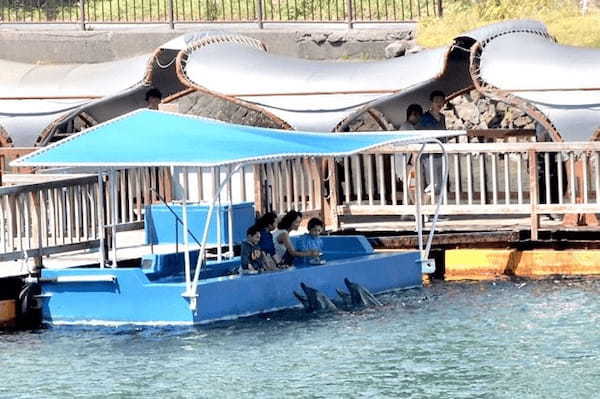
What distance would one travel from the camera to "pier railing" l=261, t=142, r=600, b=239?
84.1 feet

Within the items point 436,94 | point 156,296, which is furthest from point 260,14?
point 156,296

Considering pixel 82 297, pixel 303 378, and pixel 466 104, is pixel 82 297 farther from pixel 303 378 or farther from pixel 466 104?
pixel 466 104

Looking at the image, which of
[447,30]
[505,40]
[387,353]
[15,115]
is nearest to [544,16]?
[447,30]

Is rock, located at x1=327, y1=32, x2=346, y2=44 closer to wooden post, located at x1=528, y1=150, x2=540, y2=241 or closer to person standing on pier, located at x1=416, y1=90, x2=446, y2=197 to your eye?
person standing on pier, located at x1=416, y1=90, x2=446, y2=197

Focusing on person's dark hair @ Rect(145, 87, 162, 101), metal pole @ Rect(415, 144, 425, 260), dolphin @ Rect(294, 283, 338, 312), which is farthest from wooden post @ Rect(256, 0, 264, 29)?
dolphin @ Rect(294, 283, 338, 312)

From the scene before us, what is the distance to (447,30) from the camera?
126ft

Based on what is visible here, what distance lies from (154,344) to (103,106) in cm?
1057

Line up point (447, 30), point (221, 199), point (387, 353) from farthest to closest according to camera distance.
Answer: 1. point (447, 30)
2. point (221, 199)
3. point (387, 353)

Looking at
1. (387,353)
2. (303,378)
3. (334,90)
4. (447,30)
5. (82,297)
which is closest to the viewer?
(303,378)

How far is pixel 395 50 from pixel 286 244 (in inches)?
583

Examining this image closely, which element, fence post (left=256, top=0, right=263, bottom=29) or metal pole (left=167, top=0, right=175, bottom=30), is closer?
metal pole (left=167, top=0, right=175, bottom=30)

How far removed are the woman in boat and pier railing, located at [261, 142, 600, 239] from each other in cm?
243

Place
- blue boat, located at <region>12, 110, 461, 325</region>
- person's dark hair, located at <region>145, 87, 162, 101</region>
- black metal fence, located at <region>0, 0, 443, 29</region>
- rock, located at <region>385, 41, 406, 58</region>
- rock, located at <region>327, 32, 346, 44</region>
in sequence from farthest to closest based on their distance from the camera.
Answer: black metal fence, located at <region>0, 0, 443, 29</region>
rock, located at <region>327, 32, 346, 44</region>
rock, located at <region>385, 41, 406, 58</region>
person's dark hair, located at <region>145, 87, 162, 101</region>
blue boat, located at <region>12, 110, 461, 325</region>

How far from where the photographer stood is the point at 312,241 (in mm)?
24203
